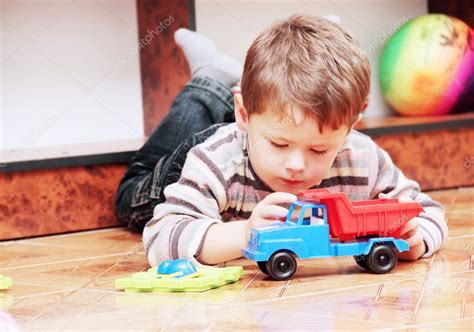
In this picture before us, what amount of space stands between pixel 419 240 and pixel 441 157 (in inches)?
42.7

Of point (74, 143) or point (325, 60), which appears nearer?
point (325, 60)

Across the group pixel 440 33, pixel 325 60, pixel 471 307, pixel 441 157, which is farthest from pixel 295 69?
pixel 440 33

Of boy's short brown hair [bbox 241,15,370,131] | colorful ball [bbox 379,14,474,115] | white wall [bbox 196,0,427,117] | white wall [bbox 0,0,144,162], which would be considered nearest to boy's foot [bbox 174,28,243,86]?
white wall [bbox 0,0,144,162]

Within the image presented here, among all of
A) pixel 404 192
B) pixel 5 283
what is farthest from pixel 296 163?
pixel 5 283

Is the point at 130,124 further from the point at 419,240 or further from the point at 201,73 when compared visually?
the point at 419,240

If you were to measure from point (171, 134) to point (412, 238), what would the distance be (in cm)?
75

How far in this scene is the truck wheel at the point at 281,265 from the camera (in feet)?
4.71

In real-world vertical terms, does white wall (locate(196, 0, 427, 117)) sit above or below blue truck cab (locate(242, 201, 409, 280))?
above

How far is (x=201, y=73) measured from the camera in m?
2.23

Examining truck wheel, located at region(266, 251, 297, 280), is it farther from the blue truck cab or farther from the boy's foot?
the boy's foot

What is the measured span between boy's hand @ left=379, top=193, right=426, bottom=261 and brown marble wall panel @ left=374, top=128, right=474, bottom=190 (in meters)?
0.95

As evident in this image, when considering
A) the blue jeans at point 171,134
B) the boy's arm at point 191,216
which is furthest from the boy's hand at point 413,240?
the blue jeans at point 171,134

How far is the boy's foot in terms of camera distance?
2.22 metres

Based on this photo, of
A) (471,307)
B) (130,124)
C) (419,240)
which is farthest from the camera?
(130,124)
